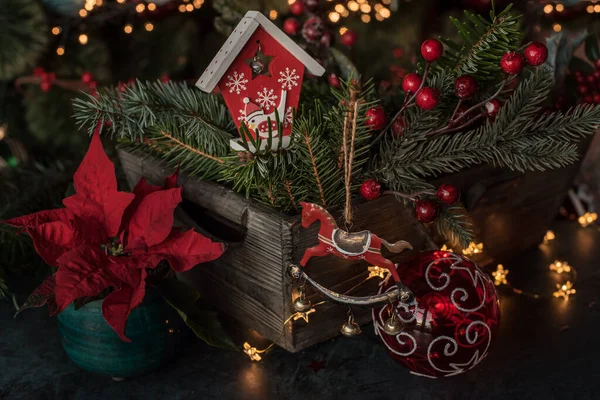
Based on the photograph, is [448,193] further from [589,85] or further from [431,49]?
[589,85]

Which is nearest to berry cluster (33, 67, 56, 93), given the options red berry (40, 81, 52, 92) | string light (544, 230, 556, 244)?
red berry (40, 81, 52, 92)

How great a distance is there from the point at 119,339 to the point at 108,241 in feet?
0.37

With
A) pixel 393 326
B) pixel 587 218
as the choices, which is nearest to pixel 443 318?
pixel 393 326

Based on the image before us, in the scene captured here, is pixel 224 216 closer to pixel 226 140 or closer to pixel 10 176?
pixel 226 140

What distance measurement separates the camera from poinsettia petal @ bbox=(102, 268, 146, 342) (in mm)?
656

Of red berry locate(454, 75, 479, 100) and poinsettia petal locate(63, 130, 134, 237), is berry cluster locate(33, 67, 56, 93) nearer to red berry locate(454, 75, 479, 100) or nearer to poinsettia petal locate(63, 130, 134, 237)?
poinsettia petal locate(63, 130, 134, 237)

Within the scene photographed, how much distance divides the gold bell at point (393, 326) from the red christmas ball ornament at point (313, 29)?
431 mm

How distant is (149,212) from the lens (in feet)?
2.40

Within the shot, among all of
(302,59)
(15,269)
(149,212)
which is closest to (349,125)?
(302,59)

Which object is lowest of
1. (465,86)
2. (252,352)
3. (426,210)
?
(252,352)

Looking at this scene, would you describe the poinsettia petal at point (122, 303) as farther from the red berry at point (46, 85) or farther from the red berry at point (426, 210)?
the red berry at point (46, 85)

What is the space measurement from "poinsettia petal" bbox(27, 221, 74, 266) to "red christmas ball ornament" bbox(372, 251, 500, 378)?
0.34 metres

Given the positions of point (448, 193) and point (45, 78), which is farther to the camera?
point (45, 78)

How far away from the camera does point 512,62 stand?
2.23 feet
